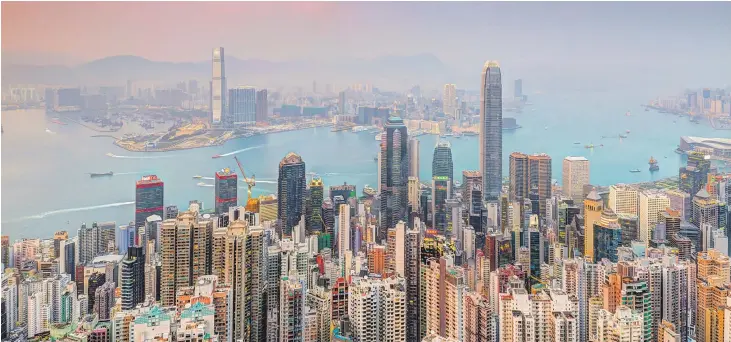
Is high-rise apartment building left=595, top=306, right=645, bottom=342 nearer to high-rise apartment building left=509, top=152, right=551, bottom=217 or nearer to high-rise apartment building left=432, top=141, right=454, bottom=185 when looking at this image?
high-rise apartment building left=509, top=152, right=551, bottom=217

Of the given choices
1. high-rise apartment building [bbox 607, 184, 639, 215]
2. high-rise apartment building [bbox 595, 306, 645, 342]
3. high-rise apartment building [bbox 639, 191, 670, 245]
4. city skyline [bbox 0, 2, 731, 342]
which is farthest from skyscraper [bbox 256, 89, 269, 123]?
high-rise apartment building [bbox 595, 306, 645, 342]

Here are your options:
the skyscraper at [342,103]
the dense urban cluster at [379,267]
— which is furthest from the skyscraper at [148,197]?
the skyscraper at [342,103]

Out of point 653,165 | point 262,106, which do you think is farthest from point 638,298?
point 262,106

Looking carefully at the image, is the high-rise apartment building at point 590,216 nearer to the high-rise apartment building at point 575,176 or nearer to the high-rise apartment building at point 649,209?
the high-rise apartment building at point 575,176

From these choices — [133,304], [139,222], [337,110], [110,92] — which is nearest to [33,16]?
[110,92]

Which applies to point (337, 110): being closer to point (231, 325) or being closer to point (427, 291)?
point (427, 291)

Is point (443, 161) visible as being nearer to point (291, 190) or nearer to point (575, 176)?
point (575, 176)
